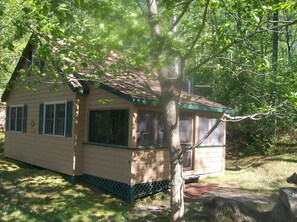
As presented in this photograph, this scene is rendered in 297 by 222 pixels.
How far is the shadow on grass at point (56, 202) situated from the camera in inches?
295

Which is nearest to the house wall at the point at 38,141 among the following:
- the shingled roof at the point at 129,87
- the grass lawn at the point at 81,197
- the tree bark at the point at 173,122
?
the grass lawn at the point at 81,197

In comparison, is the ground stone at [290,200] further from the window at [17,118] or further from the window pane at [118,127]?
the window at [17,118]

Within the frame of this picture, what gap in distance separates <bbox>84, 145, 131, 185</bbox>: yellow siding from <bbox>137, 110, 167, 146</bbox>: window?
62cm

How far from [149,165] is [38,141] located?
529 centimetres

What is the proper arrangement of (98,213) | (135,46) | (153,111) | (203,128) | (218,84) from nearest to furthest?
(135,46) < (98,213) < (153,111) < (203,128) < (218,84)

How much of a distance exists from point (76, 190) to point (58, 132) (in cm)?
247

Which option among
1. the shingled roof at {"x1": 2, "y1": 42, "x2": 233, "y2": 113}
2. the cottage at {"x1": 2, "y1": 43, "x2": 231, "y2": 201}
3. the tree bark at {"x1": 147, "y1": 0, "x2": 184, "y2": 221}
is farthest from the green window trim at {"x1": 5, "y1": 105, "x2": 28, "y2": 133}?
the tree bark at {"x1": 147, "y1": 0, "x2": 184, "y2": 221}

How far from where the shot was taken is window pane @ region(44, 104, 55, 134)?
37.7ft

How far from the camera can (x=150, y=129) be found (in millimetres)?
9133

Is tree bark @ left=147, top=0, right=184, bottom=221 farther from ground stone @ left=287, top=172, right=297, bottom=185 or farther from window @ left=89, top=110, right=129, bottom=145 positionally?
ground stone @ left=287, top=172, right=297, bottom=185

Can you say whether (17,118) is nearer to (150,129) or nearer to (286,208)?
(150,129)

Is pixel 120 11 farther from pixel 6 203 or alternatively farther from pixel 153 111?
pixel 6 203

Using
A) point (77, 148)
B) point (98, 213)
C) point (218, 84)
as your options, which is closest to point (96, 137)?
point (77, 148)

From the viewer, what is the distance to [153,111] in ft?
30.2
